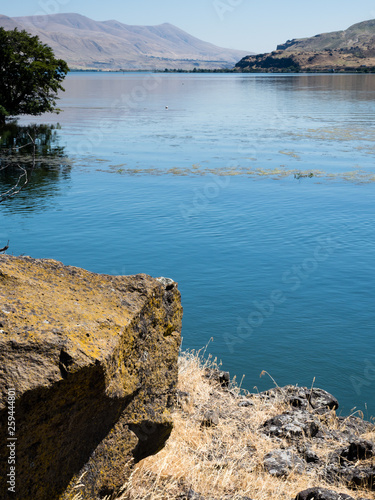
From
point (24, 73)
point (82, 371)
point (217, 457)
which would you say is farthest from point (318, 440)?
point (24, 73)

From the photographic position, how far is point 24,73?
5569 cm

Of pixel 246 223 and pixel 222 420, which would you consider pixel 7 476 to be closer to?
pixel 222 420

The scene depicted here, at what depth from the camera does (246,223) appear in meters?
25.8

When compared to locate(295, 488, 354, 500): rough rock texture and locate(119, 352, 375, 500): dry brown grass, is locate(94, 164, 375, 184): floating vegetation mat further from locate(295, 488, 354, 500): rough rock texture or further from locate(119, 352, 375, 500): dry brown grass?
locate(295, 488, 354, 500): rough rock texture

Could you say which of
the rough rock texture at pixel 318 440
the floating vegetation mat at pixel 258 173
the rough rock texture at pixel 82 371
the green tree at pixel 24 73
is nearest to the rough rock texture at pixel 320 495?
the rough rock texture at pixel 318 440

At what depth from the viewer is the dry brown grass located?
19.9ft

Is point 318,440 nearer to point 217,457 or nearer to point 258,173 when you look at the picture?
point 217,457

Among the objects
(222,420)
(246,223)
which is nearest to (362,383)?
(222,420)

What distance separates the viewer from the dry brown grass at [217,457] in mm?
6055

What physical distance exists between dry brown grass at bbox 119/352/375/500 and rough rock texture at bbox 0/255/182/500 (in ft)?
1.10

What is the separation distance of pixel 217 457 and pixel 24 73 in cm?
5498

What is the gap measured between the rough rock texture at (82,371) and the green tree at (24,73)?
5465cm

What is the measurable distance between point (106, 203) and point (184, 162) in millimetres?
11139

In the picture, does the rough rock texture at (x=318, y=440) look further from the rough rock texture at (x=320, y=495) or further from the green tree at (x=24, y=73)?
the green tree at (x=24, y=73)
